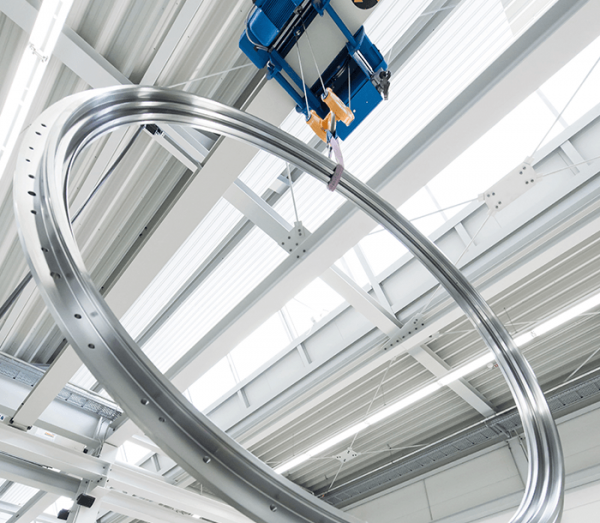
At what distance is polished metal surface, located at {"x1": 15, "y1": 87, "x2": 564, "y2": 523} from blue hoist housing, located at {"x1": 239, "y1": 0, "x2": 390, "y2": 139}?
714mm

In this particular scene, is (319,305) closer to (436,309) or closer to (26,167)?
(436,309)

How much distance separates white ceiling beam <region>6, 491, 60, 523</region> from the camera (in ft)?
25.1

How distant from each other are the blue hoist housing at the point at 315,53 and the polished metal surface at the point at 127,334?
0.71m

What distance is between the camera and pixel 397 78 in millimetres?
4797

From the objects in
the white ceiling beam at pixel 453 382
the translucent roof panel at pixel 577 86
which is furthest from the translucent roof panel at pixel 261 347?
the translucent roof panel at pixel 577 86

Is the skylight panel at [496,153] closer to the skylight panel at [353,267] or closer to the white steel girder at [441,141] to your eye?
the skylight panel at [353,267]

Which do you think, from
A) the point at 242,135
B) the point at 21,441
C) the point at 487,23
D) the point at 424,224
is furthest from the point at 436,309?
the point at 21,441

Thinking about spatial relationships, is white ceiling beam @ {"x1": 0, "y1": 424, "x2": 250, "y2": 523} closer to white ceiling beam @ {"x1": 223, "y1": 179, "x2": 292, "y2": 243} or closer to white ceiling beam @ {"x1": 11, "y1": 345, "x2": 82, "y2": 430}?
white ceiling beam @ {"x1": 11, "y1": 345, "x2": 82, "y2": 430}

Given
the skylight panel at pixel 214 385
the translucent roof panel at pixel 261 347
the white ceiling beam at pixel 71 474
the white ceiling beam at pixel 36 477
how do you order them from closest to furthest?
the white ceiling beam at pixel 71 474
the white ceiling beam at pixel 36 477
the translucent roof panel at pixel 261 347
the skylight panel at pixel 214 385

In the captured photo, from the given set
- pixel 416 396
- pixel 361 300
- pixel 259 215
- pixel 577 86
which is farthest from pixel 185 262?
pixel 577 86

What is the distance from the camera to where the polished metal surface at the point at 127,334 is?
4.85ft

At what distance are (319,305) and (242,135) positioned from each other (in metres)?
5.55

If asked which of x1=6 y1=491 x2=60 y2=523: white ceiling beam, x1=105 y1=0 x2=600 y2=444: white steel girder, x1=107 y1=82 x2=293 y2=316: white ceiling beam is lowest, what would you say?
x1=6 y1=491 x2=60 y2=523: white ceiling beam

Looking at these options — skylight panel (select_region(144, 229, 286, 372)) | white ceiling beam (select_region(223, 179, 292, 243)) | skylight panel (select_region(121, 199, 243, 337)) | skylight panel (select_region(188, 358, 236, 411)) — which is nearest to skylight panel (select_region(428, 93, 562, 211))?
skylight panel (select_region(144, 229, 286, 372))
